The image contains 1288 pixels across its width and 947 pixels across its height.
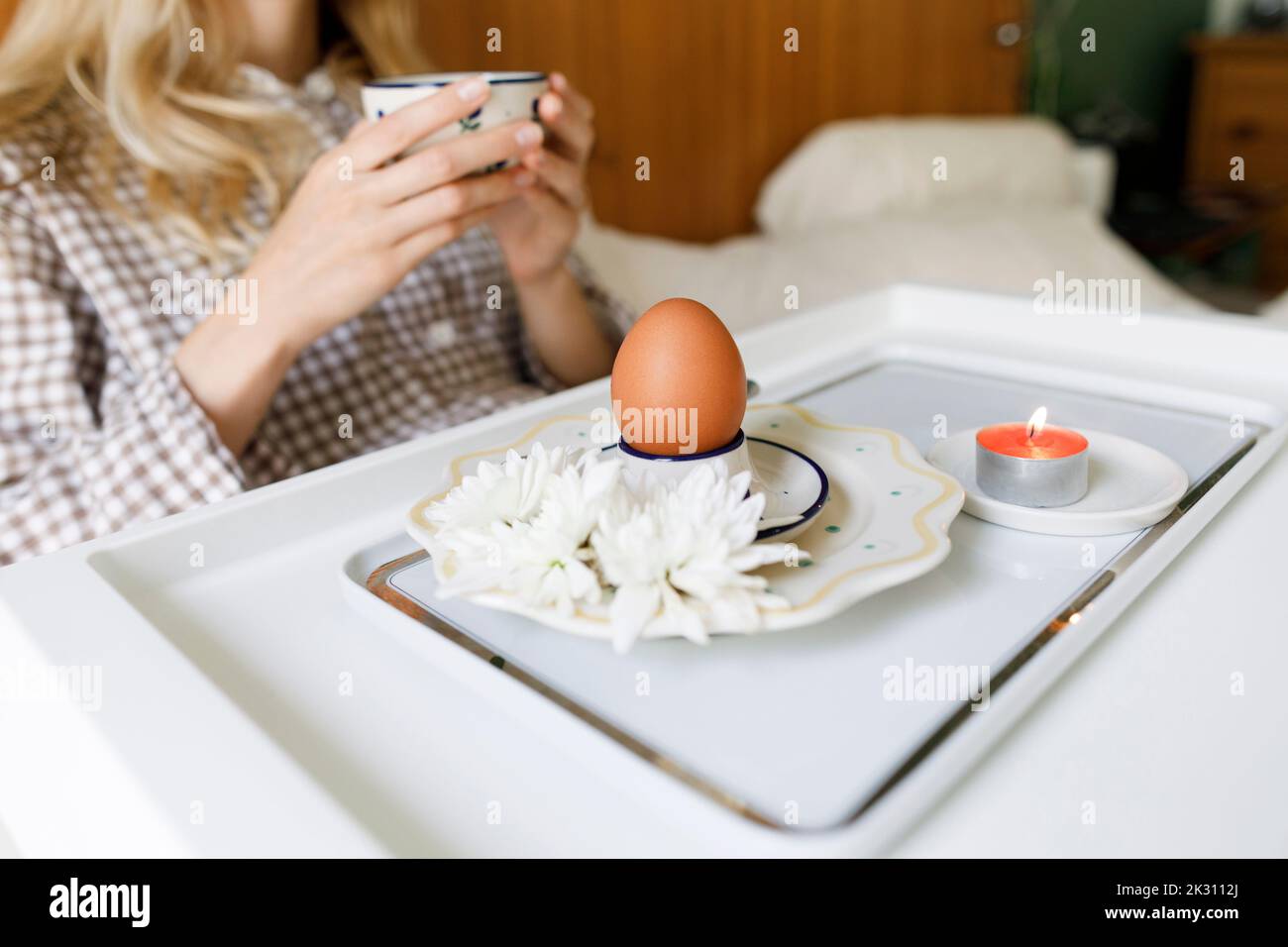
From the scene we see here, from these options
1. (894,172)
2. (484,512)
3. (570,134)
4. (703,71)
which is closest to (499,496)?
(484,512)

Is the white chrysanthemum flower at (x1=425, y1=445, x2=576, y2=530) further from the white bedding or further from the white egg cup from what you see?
the white bedding

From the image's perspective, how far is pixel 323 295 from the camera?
0.72 metres

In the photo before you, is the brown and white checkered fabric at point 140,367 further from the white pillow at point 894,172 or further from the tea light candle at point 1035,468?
the white pillow at point 894,172

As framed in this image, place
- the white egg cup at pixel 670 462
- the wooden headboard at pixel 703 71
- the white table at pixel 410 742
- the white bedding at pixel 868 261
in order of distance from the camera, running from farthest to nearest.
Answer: the wooden headboard at pixel 703 71 → the white bedding at pixel 868 261 → the white egg cup at pixel 670 462 → the white table at pixel 410 742

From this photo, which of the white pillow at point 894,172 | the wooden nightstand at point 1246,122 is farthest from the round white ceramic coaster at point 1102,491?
the wooden nightstand at point 1246,122

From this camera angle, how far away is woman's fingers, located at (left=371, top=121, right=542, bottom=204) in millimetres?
627

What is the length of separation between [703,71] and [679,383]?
4.77ft

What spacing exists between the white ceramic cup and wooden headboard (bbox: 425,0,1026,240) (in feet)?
2.55

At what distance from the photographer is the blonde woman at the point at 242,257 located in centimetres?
68

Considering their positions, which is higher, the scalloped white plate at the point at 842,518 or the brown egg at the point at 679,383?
the brown egg at the point at 679,383

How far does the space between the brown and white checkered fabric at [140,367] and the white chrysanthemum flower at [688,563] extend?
16.8 inches

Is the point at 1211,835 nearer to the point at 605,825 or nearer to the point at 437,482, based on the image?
the point at 605,825

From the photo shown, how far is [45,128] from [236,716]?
665 mm

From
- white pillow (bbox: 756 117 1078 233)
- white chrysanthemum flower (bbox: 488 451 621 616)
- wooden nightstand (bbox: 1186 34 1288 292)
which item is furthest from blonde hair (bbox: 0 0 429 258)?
wooden nightstand (bbox: 1186 34 1288 292)
